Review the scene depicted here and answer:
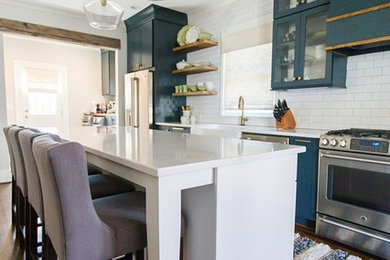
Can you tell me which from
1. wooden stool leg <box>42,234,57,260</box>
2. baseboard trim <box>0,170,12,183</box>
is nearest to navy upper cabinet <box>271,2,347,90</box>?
wooden stool leg <box>42,234,57,260</box>

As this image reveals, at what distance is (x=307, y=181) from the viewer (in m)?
2.48

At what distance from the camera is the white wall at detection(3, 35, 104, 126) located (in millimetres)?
5875

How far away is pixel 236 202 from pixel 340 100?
2148mm

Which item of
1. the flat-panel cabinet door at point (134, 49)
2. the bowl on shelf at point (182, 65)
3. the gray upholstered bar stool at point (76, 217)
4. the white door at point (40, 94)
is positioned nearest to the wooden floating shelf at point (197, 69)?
the bowl on shelf at point (182, 65)

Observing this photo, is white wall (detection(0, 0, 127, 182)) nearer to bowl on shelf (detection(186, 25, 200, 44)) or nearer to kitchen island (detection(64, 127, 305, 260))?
bowl on shelf (detection(186, 25, 200, 44))

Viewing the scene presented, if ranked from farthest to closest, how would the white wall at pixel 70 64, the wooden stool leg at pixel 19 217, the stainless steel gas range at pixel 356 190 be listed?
the white wall at pixel 70 64 < the wooden stool leg at pixel 19 217 < the stainless steel gas range at pixel 356 190

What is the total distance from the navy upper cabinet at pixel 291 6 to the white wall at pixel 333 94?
442 mm

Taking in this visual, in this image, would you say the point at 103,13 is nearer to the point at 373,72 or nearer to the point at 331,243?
the point at 373,72

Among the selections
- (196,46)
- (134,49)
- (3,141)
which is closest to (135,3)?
(134,49)

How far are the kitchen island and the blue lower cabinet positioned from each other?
3.43ft

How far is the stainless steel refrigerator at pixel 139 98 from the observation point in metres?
4.30

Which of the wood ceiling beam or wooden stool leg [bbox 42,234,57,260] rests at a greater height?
the wood ceiling beam

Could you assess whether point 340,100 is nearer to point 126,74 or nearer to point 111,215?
point 111,215

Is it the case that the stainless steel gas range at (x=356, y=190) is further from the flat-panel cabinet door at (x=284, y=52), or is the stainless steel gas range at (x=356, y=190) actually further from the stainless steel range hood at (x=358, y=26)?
the flat-panel cabinet door at (x=284, y=52)
